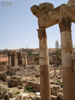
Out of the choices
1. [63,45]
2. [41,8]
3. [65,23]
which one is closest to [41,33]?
[41,8]

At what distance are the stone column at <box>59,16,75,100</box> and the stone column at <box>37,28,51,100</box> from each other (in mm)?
1642

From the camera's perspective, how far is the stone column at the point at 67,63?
4.94 meters

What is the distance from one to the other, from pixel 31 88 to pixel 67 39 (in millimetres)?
11151

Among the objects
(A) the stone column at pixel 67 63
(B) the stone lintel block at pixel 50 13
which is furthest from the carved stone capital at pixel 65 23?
(B) the stone lintel block at pixel 50 13

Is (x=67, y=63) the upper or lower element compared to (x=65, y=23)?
lower

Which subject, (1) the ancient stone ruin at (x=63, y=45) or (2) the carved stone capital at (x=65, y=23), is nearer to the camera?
(1) the ancient stone ruin at (x=63, y=45)

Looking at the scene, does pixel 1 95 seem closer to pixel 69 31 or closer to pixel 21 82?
pixel 21 82

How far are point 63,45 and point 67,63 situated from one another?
0.88m

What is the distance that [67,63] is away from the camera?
5.01 metres

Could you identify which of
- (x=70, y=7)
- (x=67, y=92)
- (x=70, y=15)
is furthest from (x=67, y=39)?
(x=67, y=92)

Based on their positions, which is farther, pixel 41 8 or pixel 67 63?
pixel 41 8

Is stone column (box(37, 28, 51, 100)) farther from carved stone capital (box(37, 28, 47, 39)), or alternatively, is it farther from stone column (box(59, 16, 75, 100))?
stone column (box(59, 16, 75, 100))

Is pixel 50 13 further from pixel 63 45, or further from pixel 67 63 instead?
pixel 67 63

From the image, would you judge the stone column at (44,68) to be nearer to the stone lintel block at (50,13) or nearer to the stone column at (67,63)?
the stone lintel block at (50,13)
